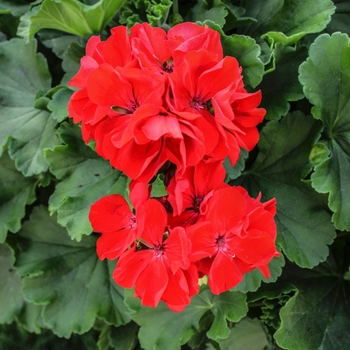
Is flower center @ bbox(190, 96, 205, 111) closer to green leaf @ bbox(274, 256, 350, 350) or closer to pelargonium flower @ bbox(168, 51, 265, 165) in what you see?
pelargonium flower @ bbox(168, 51, 265, 165)

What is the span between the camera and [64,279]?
1373mm

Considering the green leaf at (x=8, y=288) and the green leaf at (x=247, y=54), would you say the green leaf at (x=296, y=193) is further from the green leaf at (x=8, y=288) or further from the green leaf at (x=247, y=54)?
the green leaf at (x=8, y=288)

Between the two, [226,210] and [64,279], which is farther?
[64,279]

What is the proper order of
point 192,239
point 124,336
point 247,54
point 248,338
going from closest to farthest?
point 192,239 < point 247,54 < point 248,338 < point 124,336

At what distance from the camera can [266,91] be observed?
3.56 ft

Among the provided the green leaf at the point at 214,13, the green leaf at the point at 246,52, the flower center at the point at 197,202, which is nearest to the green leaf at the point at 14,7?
the green leaf at the point at 214,13

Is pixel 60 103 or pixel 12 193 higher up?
pixel 60 103

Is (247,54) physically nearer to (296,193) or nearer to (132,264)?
(296,193)

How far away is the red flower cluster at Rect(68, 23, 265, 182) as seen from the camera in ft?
2.25

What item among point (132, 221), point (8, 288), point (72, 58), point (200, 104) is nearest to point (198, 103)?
point (200, 104)

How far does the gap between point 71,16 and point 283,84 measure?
498 mm

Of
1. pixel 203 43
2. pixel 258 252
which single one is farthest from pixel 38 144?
pixel 258 252

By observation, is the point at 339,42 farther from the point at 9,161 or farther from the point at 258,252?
the point at 9,161

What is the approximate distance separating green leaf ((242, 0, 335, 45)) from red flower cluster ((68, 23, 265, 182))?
0.30 m
